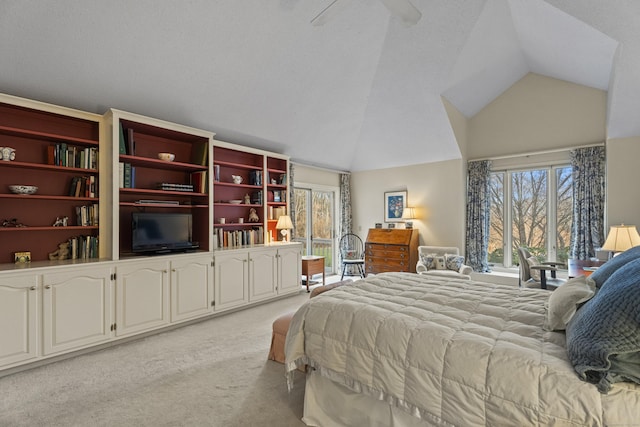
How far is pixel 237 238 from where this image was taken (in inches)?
188

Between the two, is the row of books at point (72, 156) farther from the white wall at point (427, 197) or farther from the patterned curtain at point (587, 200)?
the patterned curtain at point (587, 200)

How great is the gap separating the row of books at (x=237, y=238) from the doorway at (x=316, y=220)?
94 centimetres

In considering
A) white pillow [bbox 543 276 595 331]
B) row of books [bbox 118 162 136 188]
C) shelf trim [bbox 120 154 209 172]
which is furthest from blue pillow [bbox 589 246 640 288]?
row of books [bbox 118 162 136 188]

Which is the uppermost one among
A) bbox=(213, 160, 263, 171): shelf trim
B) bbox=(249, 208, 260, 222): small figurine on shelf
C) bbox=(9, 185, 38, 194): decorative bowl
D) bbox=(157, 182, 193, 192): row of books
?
bbox=(213, 160, 263, 171): shelf trim

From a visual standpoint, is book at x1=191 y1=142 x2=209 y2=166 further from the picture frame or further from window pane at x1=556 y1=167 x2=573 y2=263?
window pane at x1=556 y1=167 x2=573 y2=263

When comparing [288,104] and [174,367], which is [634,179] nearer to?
[288,104]

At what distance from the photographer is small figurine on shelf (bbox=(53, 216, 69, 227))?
128 inches

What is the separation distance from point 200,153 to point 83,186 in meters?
1.38

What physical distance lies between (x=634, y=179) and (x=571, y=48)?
1.93 m

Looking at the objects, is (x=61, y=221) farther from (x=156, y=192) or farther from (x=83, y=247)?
(x=156, y=192)

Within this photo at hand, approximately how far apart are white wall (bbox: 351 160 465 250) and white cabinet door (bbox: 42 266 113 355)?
5015mm

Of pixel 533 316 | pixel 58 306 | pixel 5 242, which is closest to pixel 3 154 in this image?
pixel 5 242

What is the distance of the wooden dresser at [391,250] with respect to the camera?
19.0ft

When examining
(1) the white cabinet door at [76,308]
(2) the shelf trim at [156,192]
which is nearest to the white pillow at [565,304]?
(1) the white cabinet door at [76,308]
